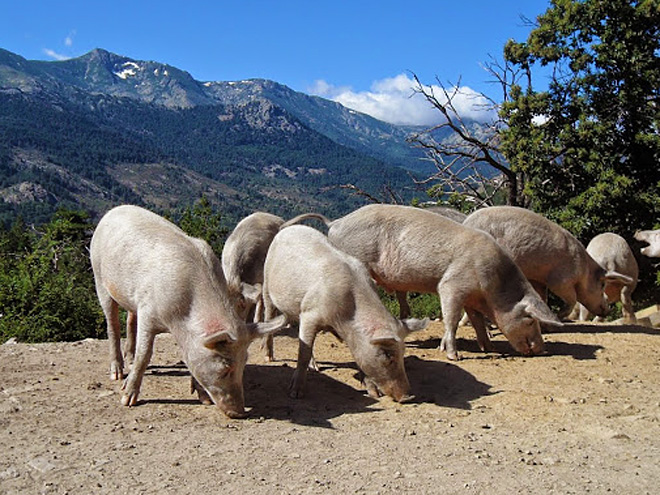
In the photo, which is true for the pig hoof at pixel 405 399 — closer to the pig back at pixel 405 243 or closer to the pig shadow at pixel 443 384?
the pig shadow at pixel 443 384

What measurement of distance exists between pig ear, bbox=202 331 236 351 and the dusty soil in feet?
2.38

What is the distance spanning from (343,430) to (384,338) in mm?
1087

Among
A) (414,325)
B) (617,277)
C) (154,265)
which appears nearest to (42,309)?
(154,265)

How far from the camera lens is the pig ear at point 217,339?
5.99 meters

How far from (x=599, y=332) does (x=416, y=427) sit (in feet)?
19.3

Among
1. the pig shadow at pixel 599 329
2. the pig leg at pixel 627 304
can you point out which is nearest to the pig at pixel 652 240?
the pig leg at pixel 627 304

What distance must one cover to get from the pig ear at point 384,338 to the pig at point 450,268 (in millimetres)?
2255

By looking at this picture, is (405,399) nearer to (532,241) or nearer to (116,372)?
(116,372)

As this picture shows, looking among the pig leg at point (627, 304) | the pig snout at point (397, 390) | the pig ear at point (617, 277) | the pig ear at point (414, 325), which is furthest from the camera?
the pig leg at point (627, 304)

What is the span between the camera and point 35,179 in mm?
149375

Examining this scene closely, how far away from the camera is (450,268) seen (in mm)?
8953

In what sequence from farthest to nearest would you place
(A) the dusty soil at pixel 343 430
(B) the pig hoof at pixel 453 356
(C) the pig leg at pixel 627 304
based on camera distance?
1. (C) the pig leg at pixel 627 304
2. (B) the pig hoof at pixel 453 356
3. (A) the dusty soil at pixel 343 430

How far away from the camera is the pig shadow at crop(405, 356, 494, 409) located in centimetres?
711

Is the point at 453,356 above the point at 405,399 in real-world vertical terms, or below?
above
